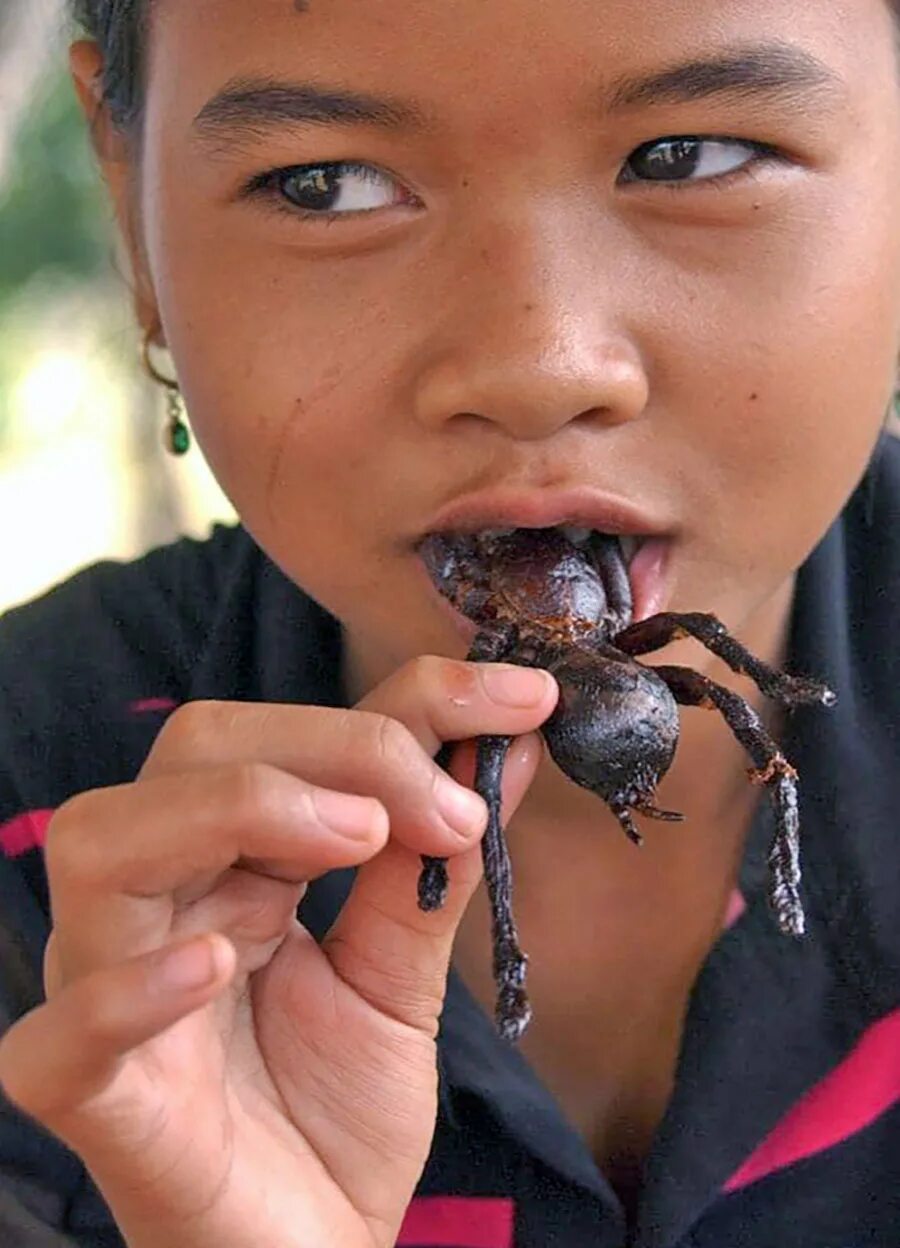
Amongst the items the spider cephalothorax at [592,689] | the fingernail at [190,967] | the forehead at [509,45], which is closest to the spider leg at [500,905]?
the spider cephalothorax at [592,689]

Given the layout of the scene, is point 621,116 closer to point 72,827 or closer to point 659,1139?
point 72,827

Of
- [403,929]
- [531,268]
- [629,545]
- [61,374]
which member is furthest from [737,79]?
[61,374]

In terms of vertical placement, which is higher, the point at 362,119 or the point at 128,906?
the point at 362,119

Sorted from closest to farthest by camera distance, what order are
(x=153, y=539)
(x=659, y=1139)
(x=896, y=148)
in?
1. (x=896, y=148)
2. (x=659, y=1139)
3. (x=153, y=539)

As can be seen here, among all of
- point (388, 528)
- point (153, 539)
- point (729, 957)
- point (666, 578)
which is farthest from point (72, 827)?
point (153, 539)

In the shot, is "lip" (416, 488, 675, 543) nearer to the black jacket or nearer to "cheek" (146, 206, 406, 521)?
"cheek" (146, 206, 406, 521)

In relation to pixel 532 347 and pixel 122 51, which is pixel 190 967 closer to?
pixel 532 347

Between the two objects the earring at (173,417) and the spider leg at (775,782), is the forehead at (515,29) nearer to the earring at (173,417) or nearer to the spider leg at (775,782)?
the spider leg at (775,782)
